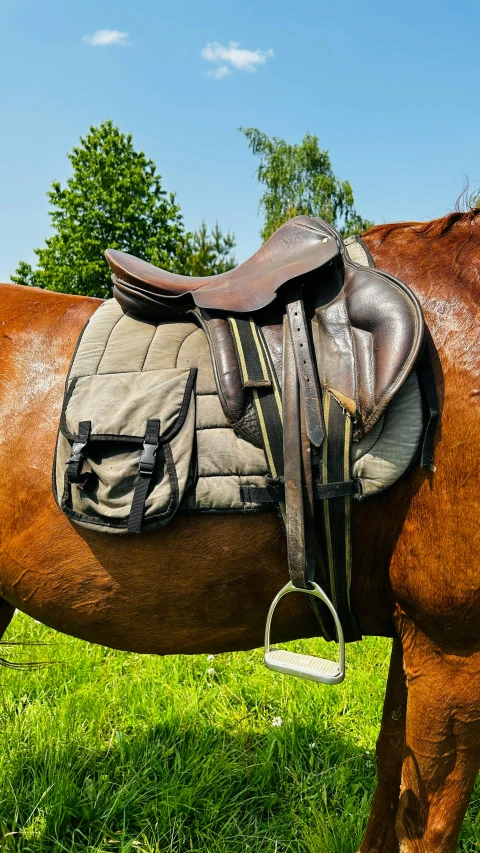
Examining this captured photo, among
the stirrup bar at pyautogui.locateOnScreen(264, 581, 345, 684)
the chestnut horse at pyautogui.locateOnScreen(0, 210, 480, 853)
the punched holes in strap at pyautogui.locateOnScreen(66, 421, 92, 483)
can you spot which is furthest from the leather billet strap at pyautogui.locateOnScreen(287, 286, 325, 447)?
the punched holes in strap at pyautogui.locateOnScreen(66, 421, 92, 483)

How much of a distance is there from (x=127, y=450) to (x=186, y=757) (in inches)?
67.8

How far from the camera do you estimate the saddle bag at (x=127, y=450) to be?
148 centimetres

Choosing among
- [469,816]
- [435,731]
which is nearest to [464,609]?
A: [435,731]

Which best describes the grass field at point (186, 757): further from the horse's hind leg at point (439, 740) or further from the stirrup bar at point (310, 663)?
the stirrup bar at point (310, 663)

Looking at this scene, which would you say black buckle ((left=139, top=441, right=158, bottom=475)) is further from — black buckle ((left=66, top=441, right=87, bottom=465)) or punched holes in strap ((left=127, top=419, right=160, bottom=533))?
black buckle ((left=66, top=441, right=87, bottom=465))

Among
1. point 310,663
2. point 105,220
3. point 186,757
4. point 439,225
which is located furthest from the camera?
point 105,220

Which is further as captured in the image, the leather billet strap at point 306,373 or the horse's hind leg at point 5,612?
the horse's hind leg at point 5,612

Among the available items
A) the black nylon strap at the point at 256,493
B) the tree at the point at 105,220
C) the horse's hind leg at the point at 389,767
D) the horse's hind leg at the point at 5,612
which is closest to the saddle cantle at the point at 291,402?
the black nylon strap at the point at 256,493

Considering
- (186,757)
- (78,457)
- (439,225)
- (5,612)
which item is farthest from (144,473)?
(186,757)

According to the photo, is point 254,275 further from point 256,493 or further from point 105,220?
point 105,220

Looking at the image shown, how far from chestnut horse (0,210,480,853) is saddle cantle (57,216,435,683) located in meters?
0.08

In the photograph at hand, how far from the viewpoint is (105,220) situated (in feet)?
70.0

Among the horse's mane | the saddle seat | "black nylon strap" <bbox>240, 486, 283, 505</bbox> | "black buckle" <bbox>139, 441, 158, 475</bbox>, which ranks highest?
the horse's mane

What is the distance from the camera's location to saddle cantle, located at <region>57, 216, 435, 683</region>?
1.44 metres
